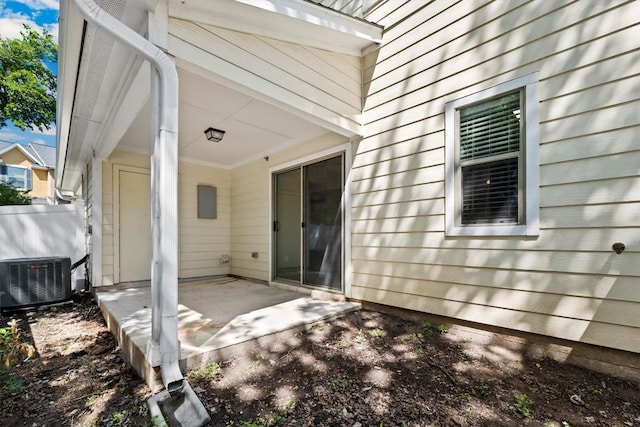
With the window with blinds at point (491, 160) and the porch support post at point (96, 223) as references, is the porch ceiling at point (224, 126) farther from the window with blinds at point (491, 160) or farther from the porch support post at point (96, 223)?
the window with blinds at point (491, 160)

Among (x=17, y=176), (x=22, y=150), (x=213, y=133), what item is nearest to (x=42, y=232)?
(x=213, y=133)

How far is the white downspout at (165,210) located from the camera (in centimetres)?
183

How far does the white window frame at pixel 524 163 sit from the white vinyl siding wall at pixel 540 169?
0.19ft

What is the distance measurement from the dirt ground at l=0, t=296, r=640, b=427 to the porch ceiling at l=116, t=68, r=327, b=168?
2.47 m

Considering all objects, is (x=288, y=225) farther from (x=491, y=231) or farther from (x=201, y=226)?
(x=491, y=231)

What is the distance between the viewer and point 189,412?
1614 mm

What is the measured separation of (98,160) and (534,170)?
19.2 ft

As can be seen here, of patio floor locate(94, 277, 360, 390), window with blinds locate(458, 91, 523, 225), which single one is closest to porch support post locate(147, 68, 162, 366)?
patio floor locate(94, 277, 360, 390)

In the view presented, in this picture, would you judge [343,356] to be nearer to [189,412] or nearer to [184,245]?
[189,412]

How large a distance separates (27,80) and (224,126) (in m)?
16.2

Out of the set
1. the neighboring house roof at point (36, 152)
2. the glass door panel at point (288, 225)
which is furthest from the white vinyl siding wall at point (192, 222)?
the neighboring house roof at point (36, 152)

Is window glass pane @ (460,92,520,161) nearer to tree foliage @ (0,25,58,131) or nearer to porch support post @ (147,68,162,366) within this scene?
porch support post @ (147,68,162,366)

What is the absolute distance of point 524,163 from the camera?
236cm

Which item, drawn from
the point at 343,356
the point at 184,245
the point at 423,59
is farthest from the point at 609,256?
the point at 184,245
